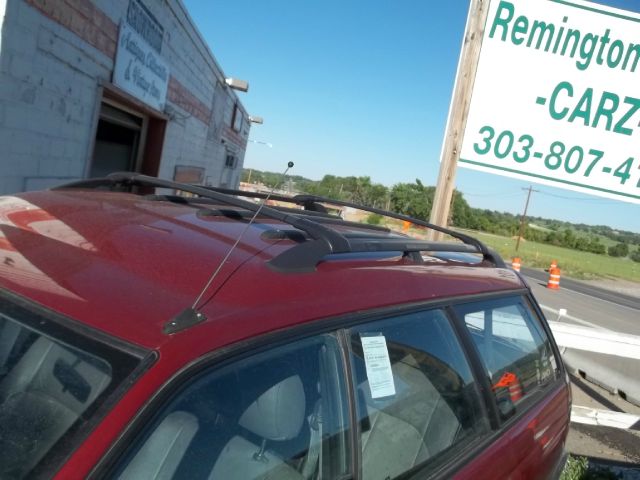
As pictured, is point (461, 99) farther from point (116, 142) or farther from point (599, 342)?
point (116, 142)

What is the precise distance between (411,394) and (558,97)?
3.83 metres

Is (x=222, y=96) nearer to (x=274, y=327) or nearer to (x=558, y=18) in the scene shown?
(x=558, y=18)

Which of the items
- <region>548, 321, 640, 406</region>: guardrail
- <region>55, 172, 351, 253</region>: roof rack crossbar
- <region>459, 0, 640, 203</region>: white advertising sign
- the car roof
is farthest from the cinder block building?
<region>548, 321, 640, 406</region>: guardrail

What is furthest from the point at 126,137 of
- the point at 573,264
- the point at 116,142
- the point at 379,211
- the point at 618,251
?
the point at 618,251

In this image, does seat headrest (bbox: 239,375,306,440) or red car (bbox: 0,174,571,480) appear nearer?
red car (bbox: 0,174,571,480)

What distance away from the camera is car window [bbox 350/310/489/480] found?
5.15 ft

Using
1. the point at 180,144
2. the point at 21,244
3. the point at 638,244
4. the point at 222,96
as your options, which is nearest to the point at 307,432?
the point at 21,244

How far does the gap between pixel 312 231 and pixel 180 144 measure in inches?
350

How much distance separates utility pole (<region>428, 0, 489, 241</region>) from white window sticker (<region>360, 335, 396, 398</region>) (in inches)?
127

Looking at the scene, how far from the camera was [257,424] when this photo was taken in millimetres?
1295

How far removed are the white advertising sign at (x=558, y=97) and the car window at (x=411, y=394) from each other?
10.6ft

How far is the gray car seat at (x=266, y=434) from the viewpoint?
4.00 feet

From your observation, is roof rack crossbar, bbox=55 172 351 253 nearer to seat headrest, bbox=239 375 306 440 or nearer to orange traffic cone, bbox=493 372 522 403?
seat headrest, bbox=239 375 306 440

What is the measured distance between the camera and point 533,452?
7.82 feet
